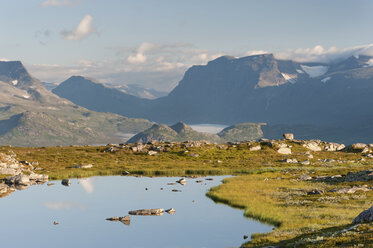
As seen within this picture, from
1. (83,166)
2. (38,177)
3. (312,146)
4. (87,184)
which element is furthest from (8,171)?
(312,146)

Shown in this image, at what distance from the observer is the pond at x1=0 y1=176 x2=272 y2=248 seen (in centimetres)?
4722

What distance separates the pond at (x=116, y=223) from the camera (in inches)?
1859

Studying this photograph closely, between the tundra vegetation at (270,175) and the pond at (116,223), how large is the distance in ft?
14.2

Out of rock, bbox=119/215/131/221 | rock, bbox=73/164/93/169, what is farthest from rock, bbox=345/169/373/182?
rock, bbox=73/164/93/169

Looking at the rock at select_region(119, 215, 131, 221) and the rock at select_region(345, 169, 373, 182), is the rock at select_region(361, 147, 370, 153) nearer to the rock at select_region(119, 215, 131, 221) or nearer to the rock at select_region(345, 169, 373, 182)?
the rock at select_region(345, 169, 373, 182)

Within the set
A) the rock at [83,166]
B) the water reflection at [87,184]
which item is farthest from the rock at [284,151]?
the water reflection at [87,184]

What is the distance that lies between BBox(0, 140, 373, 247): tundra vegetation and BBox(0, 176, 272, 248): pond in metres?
4.32

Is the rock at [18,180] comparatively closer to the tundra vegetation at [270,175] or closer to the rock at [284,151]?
the tundra vegetation at [270,175]

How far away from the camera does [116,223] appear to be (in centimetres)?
5553

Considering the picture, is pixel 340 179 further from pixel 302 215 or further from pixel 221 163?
pixel 221 163

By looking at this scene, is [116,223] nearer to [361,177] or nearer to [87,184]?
[87,184]

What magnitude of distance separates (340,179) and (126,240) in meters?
62.0

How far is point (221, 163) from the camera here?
14162 centimetres

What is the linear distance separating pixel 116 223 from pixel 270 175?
63567 mm
